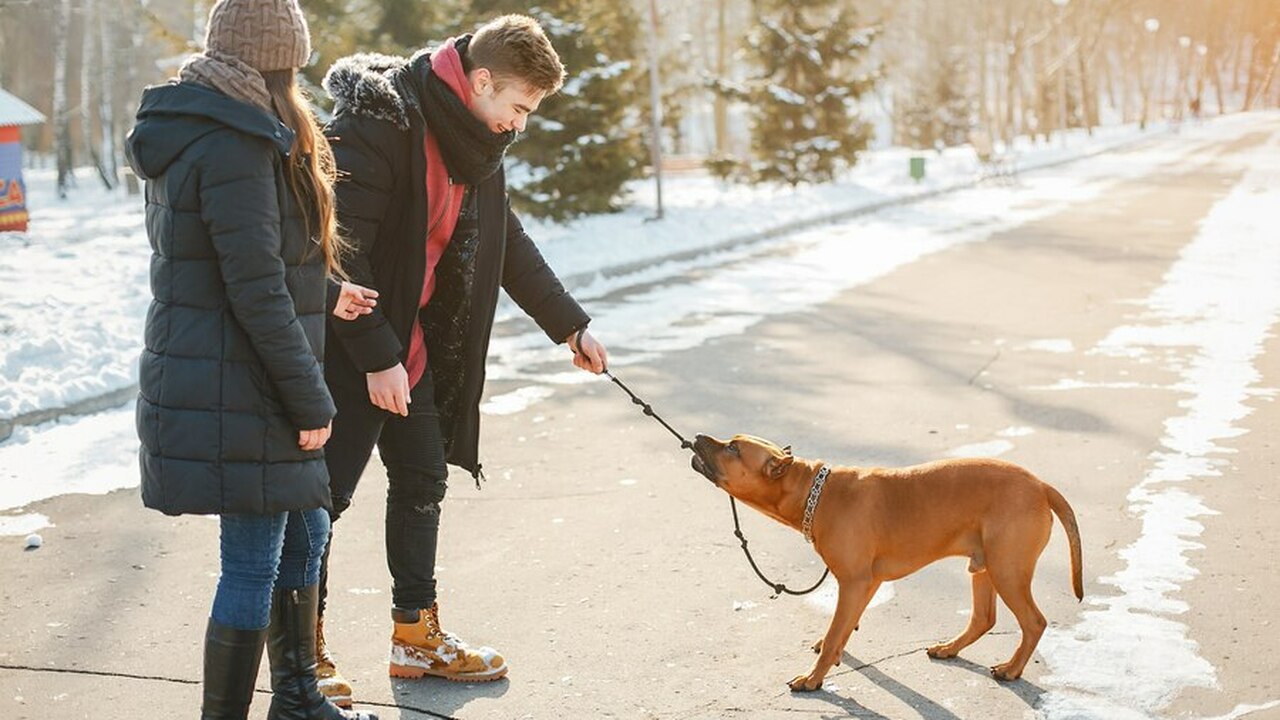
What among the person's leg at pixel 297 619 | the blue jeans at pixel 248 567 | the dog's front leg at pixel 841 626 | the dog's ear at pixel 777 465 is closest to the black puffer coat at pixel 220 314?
the blue jeans at pixel 248 567

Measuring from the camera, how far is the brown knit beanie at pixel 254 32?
3.23 meters

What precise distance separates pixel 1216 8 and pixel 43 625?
902 inches

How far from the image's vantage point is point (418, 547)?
428 centimetres

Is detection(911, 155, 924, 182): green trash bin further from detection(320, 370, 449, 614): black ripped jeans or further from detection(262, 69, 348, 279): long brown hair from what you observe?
detection(262, 69, 348, 279): long brown hair

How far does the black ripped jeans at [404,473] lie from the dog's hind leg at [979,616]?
1.68m

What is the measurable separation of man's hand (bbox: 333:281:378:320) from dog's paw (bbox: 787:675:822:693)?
1701 millimetres

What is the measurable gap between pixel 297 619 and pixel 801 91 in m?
25.3

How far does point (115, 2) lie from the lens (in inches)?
1518

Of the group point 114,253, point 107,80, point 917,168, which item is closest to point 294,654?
point 114,253

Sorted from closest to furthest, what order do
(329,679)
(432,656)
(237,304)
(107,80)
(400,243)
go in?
(237,304) < (400,243) < (329,679) < (432,656) < (107,80)

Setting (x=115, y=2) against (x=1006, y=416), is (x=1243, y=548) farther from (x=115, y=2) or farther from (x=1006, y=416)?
(x=115, y=2)

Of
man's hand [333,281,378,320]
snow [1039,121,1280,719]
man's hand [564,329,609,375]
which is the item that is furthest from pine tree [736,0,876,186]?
man's hand [333,281,378,320]

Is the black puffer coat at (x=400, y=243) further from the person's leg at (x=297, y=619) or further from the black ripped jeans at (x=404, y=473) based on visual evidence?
the person's leg at (x=297, y=619)

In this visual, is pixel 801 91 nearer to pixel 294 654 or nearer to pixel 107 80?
pixel 107 80
